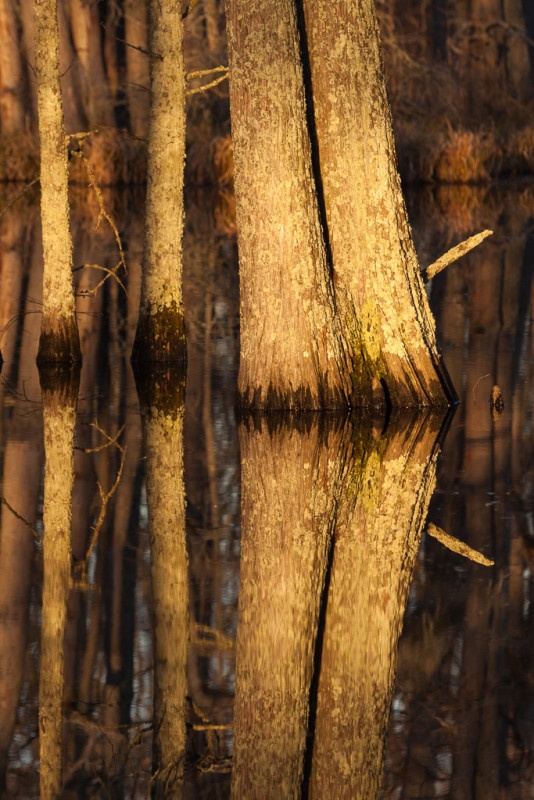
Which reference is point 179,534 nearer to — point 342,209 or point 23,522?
point 23,522

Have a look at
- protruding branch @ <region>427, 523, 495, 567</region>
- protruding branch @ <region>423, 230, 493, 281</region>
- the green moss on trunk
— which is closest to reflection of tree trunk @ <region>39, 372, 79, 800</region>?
the green moss on trunk

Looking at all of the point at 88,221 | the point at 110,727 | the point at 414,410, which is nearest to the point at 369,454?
the point at 414,410

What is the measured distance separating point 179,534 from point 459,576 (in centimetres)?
152

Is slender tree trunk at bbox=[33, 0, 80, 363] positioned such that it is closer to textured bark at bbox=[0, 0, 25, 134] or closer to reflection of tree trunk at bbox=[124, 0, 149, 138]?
reflection of tree trunk at bbox=[124, 0, 149, 138]

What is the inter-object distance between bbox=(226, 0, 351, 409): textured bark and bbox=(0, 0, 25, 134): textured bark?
29945 millimetres

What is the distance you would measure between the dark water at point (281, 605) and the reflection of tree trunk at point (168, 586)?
1 centimetres

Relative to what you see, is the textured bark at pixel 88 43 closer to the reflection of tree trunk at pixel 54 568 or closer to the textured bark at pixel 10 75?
the textured bark at pixel 10 75

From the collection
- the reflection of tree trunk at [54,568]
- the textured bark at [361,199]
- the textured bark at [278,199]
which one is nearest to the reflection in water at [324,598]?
the reflection of tree trunk at [54,568]

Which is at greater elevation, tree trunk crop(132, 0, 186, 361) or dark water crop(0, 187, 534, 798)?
tree trunk crop(132, 0, 186, 361)

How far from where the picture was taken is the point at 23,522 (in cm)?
753

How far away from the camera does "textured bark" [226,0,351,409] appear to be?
9922 mm

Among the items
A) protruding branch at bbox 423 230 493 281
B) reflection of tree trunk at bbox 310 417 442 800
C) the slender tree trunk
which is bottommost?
reflection of tree trunk at bbox 310 417 442 800

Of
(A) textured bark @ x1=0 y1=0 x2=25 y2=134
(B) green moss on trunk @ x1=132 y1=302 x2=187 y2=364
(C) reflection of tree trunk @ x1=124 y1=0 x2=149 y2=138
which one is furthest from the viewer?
(A) textured bark @ x1=0 y1=0 x2=25 y2=134

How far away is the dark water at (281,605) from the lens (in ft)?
15.3
